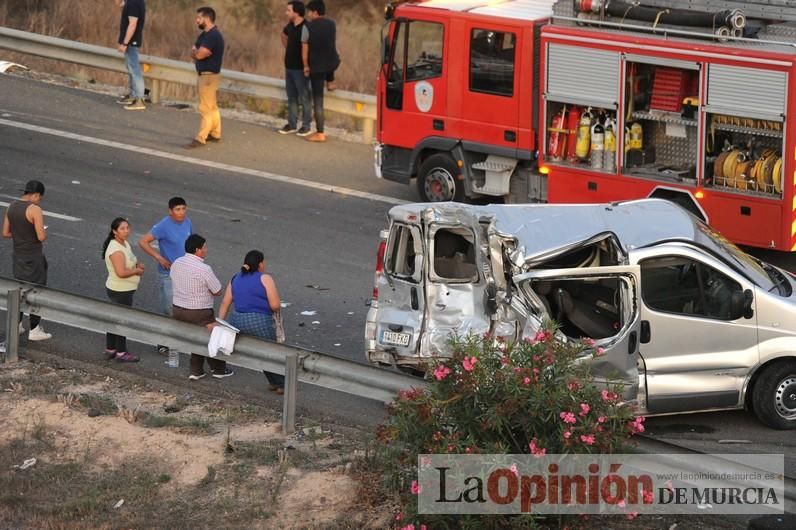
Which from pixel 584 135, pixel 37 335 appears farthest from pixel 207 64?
pixel 37 335

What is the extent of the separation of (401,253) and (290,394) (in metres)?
1.56

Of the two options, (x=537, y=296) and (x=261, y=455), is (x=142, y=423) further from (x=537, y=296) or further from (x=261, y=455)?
(x=537, y=296)

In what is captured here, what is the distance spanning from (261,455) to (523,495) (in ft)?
8.00

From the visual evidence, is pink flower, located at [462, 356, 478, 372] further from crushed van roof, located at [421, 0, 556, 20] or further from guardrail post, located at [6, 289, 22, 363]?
crushed van roof, located at [421, 0, 556, 20]

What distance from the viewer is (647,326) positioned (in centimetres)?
1109

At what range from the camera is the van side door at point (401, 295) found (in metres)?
11.3

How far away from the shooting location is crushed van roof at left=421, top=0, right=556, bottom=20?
17.0 metres

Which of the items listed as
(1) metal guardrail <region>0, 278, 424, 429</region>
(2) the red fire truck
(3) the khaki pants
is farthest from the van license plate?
(3) the khaki pants

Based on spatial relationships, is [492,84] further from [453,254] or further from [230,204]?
[453,254]

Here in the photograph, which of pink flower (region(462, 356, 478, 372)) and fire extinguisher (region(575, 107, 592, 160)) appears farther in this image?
fire extinguisher (region(575, 107, 592, 160))

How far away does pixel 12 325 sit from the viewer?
12102 mm

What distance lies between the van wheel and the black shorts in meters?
6.42

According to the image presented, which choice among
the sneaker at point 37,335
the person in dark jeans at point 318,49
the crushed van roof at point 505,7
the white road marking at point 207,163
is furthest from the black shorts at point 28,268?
the person in dark jeans at point 318,49

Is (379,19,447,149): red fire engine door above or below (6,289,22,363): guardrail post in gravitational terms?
above
